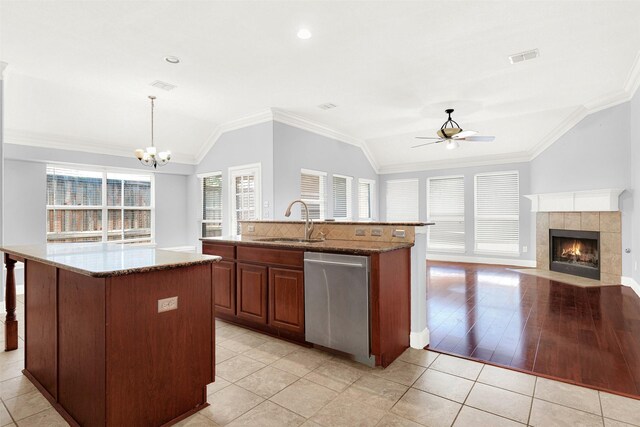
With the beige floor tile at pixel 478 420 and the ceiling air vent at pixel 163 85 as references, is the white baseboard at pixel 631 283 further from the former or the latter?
the ceiling air vent at pixel 163 85

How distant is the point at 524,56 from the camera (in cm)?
378

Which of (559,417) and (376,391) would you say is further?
(376,391)

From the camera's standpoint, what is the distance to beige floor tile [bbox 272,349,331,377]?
101 inches

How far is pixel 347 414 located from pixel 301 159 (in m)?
4.70

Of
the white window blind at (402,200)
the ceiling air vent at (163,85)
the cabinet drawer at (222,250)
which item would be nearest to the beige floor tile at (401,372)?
the cabinet drawer at (222,250)

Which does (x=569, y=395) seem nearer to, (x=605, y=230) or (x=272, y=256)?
(x=272, y=256)

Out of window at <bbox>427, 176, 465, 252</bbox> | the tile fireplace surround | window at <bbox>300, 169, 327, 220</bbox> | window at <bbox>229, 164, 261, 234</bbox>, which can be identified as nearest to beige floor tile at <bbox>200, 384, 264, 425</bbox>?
window at <bbox>229, 164, 261, 234</bbox>

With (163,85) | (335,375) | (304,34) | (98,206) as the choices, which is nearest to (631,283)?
(335,375)

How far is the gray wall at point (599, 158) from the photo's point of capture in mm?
5004

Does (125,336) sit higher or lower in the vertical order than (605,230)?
lower

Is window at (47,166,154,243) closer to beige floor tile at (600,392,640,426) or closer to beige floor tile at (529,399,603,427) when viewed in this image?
beige floor tile at (529,399,603,427)

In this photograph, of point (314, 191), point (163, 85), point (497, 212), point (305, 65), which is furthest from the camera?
point (497, 212)

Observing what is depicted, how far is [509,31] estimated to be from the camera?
10.7 feet

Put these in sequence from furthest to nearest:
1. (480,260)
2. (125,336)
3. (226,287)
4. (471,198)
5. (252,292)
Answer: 1. (471,198)
2. (480,260)
3. (226,287)
4. (252,292)
5. (125,336)
